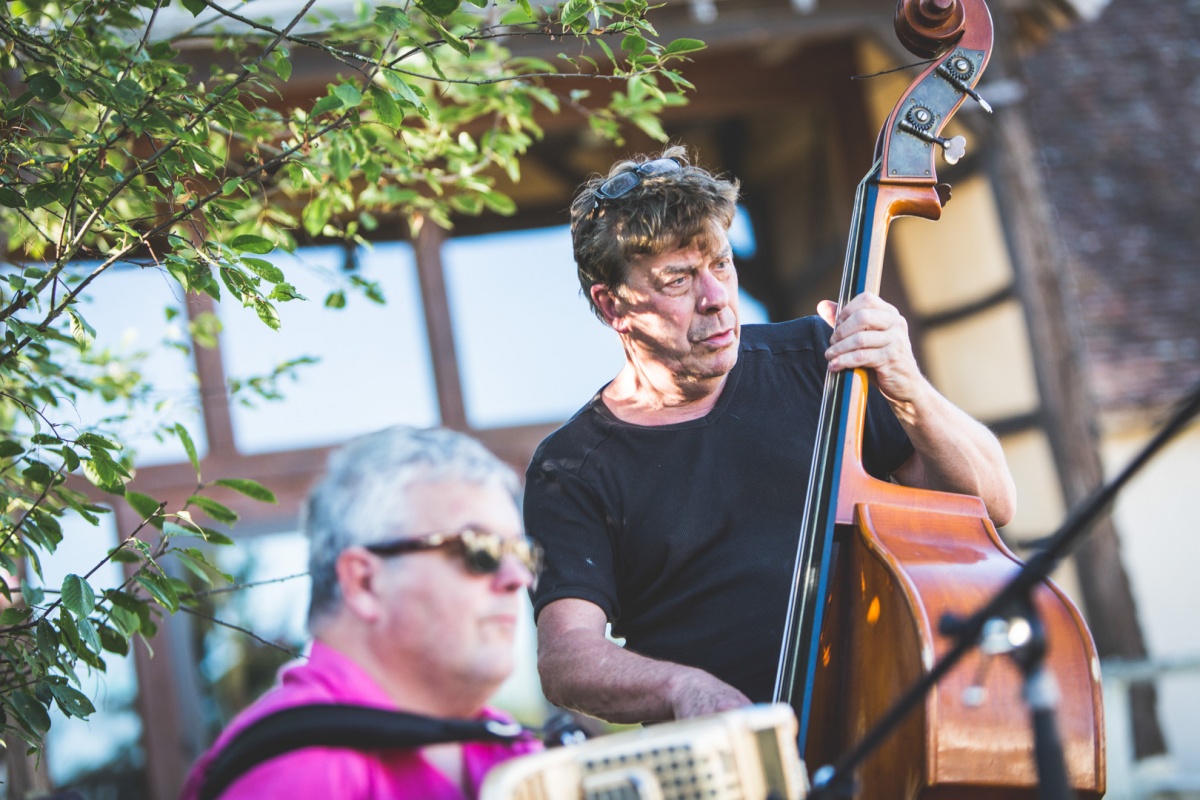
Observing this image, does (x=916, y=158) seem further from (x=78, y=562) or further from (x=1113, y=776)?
(x=1113, y=776)

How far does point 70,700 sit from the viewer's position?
2.33 meters

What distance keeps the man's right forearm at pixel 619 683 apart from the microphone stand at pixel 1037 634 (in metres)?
0.55

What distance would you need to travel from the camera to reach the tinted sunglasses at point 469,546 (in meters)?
1.63

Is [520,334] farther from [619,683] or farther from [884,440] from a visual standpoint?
[619,683]

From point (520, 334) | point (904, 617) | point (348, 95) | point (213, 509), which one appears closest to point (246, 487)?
point (213, 509)

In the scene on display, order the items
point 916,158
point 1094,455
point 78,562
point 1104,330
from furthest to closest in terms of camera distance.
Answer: point 1104,330 → point 1094,455 → point 78,562 → point 916,158

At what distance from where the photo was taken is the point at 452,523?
1.65 meters

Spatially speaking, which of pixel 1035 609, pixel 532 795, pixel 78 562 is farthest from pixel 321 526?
pixel 78 562

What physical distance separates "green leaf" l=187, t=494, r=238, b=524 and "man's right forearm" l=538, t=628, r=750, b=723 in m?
0.70

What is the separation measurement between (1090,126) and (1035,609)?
865 cm

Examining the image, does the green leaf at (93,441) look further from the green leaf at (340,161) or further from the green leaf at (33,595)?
the green leaf at (340,161)

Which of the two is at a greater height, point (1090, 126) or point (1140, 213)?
point (1090, 126)

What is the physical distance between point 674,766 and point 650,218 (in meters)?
1.38

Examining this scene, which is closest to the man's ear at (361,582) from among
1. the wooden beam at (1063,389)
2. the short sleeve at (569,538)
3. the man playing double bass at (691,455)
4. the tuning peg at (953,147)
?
the man playing double bass at (691,455)
